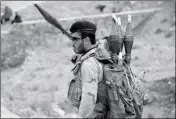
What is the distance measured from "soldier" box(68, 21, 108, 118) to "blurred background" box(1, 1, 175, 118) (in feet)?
17.8

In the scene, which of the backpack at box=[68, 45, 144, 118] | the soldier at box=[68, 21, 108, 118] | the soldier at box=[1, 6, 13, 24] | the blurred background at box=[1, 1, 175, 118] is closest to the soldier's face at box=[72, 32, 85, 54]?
the soldier at box=[68, 21, 108, 118]

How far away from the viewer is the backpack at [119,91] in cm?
371

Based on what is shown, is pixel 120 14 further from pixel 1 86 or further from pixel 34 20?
pixel 1 86

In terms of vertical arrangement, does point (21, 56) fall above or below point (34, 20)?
below

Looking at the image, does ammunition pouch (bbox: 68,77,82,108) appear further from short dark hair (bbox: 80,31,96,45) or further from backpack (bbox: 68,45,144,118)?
short dark hair (bbox: 80,31,96,45)

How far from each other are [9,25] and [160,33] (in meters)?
5.51

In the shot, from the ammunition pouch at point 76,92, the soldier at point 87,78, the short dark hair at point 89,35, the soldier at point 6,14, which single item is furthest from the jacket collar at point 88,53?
the soldier at point 6,14

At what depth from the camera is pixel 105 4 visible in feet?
50.8

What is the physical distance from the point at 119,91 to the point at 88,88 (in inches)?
13.1

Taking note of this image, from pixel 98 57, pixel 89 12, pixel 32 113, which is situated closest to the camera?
pixel 98 57

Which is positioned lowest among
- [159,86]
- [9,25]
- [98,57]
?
[159,86]

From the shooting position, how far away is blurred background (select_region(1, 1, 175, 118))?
11.1m

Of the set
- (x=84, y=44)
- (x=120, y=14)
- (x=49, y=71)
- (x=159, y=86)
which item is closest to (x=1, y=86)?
(x=49, y=71)

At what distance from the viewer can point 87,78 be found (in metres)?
3.58
